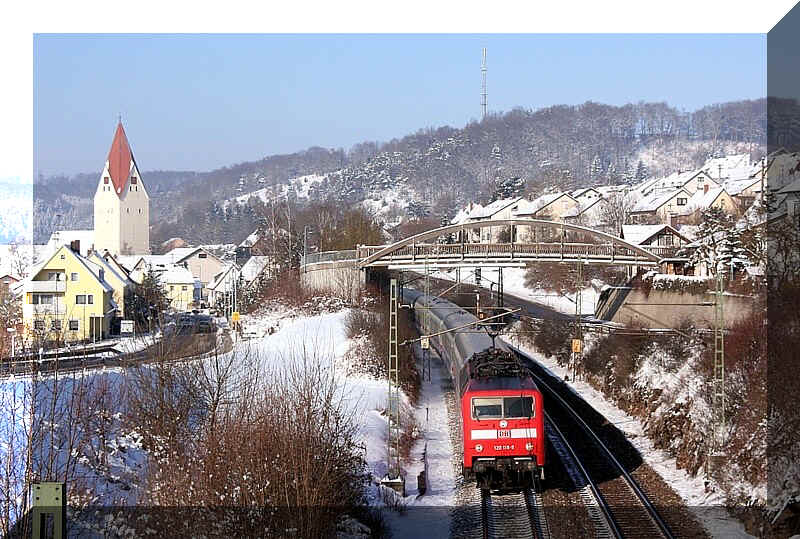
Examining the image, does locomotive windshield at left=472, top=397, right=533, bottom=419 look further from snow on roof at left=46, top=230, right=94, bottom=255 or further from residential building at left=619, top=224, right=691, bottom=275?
snow on roof at left=46, top=230, right=94, bottom=255

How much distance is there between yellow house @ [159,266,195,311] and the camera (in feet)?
67.4

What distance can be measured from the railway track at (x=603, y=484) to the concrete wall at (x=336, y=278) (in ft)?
22.2

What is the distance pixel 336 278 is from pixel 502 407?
35.7 ft

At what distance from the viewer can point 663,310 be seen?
14.2 m

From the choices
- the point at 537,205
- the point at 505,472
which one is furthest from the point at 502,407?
the point at 537,205

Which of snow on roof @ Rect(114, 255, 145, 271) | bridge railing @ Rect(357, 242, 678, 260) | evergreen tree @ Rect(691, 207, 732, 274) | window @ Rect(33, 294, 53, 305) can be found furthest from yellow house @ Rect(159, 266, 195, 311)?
evergreen tree @ Rect(691, 207, 732, 274)

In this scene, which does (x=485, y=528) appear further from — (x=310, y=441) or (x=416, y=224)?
(x=416, y=224)

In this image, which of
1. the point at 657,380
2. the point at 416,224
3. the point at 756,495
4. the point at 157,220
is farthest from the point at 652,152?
the point at 756,495

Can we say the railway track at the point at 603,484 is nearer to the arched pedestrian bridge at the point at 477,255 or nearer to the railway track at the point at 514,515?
the railway track at the point at 514,515

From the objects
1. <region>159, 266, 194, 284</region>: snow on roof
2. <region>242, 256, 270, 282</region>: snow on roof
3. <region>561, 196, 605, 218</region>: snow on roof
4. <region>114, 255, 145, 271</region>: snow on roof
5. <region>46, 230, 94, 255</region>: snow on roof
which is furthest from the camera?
<region>561, 196, 605, 218</region>: snow on roof

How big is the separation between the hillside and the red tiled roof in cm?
1766

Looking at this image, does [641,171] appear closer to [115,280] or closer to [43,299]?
[115,280]

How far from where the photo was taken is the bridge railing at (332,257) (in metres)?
17.7

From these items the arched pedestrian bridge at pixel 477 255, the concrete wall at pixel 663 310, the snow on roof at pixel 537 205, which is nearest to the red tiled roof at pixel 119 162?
the arched pedestrian bridge at pixel 477 255
